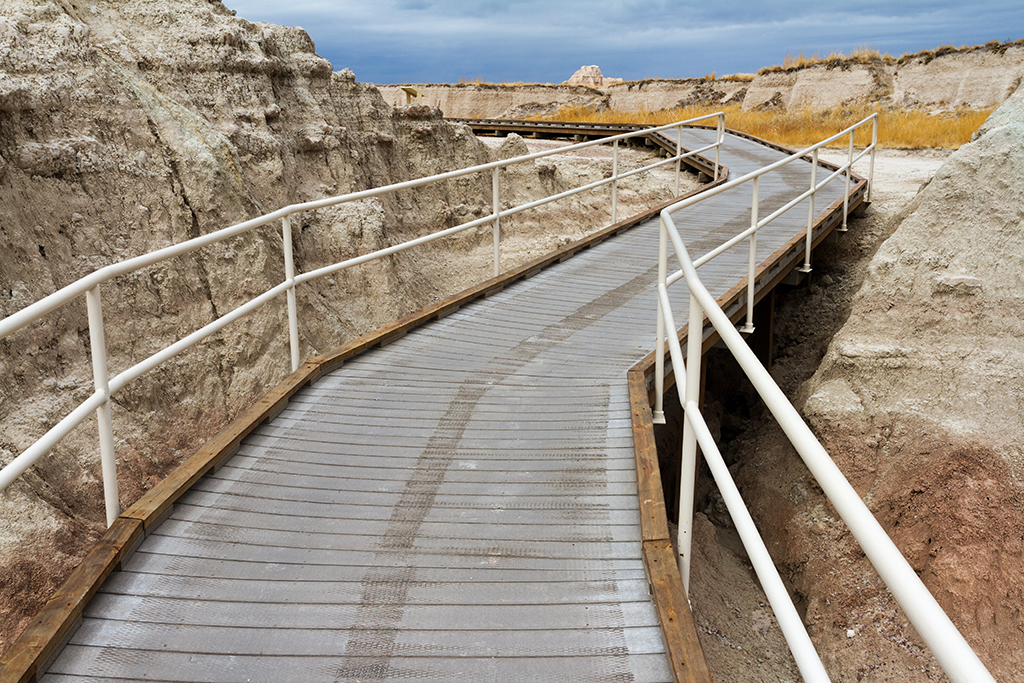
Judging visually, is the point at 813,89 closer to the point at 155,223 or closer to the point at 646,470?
the point at 155,223

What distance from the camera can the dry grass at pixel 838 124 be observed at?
21.5m

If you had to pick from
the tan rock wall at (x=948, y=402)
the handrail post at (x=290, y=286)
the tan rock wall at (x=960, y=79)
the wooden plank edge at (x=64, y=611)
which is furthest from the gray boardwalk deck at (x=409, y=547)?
the tan rock wall at (x=960, y=79)

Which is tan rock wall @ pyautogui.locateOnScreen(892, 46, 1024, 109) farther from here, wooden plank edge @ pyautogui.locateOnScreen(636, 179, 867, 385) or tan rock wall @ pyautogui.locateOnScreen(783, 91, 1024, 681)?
tan rock wall @ pyautogui.locateOnScreen(783, 91, 1024, 681)

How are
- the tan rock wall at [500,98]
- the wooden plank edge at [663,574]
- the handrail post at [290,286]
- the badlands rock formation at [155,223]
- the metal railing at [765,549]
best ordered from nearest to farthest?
the metal railing at [765,549]
the wooden plank edge at [663,574]
the handrail post at [290,286]
the badlands rock formation at [155,223]
the tan rock wall at [500,98]

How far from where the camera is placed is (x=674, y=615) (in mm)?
3154

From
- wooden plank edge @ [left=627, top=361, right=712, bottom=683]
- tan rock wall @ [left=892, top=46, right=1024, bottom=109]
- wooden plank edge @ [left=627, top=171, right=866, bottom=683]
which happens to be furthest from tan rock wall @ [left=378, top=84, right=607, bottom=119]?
wooden plank edge @ [left=627, top=361, right=712, bottom=683]

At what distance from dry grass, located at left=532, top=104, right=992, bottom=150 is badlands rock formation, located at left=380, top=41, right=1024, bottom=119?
5.65 ft

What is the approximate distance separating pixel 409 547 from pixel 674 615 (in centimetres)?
125

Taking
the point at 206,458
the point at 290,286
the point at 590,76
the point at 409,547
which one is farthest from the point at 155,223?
the point at 590,76

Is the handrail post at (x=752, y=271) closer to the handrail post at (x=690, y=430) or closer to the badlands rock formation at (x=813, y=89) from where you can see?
the handrail post at (x=690, y=430)

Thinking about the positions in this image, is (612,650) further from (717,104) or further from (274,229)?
(717,104)

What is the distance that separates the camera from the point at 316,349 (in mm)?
9781

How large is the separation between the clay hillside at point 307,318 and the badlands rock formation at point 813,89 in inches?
861

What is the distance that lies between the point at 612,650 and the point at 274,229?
8.69 m
